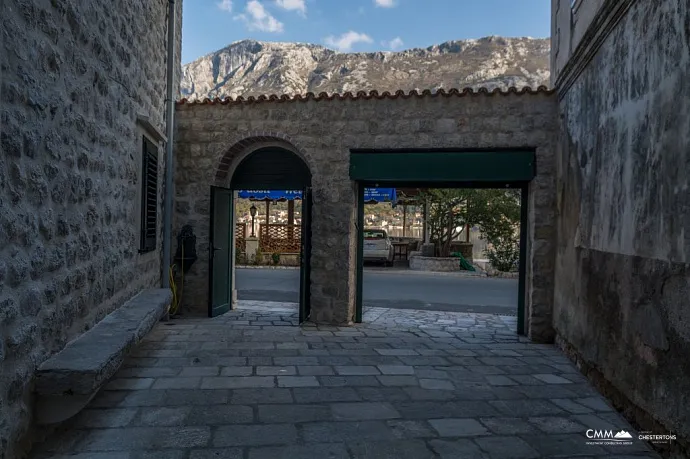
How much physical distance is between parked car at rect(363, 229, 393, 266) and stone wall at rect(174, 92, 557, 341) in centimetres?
1081

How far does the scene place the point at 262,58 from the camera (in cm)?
7981

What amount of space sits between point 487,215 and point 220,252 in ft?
36.8

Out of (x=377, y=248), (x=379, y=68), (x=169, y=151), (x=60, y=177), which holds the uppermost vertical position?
(x=379, y=68)

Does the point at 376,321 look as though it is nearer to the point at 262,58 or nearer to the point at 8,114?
the point at 8,114

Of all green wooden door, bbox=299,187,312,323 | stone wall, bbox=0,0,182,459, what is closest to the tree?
green wooden door, bbox=299,187,312,323

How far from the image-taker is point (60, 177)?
3.26 metres

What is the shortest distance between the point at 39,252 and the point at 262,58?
82388 mm

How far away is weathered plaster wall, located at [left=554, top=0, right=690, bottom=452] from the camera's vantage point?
304 cm

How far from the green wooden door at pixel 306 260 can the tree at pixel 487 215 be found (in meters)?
10.3

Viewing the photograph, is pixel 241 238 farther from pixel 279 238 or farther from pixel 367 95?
pixel 367 95

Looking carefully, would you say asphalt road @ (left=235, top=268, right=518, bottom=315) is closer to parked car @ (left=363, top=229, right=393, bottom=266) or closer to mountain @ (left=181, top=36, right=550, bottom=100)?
parked car @ (left=363, top=229, right=393, bottom=266)

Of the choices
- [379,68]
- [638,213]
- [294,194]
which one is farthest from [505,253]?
[379,68]

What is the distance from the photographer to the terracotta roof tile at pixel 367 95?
21.9 feet

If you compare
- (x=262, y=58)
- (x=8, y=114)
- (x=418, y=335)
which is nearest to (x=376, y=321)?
(x=418, y=335)
